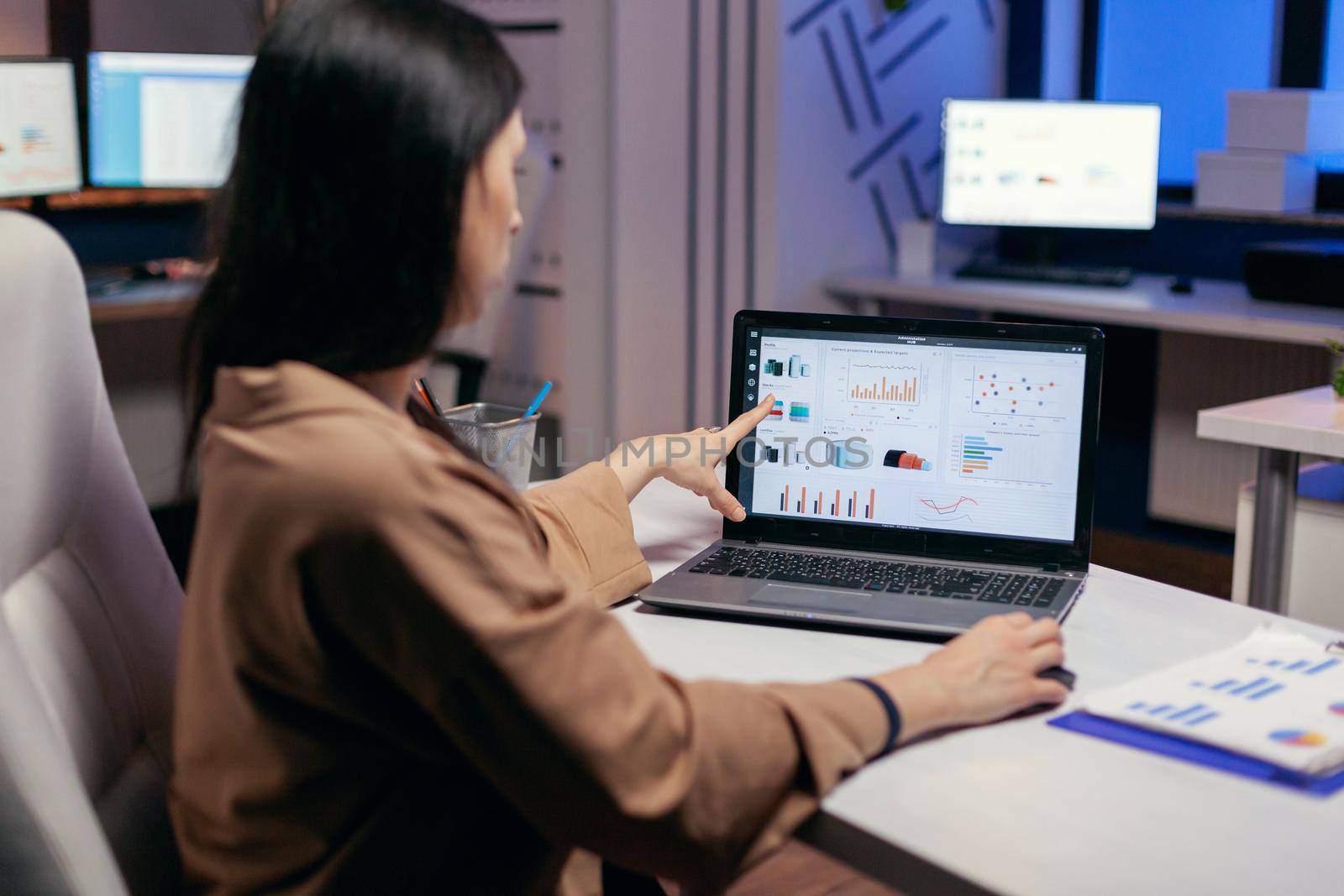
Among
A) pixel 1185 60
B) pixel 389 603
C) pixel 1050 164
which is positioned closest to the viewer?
pixel 389 603

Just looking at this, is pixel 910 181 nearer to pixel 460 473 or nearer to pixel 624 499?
pixel 624 499

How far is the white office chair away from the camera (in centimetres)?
81

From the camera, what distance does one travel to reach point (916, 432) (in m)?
1.39

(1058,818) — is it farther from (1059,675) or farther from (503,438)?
(503,438)

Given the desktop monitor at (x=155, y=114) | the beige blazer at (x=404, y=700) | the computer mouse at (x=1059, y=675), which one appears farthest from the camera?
the desktop monitor at (x=155, y=114)

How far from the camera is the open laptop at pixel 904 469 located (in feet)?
4.33

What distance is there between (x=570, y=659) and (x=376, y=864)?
195 millimetres

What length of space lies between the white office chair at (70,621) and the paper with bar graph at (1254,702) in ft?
2.33

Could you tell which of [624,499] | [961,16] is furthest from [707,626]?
[961,16]

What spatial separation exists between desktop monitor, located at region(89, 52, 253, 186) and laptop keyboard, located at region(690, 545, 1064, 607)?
272 centimetres

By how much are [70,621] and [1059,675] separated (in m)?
0.76

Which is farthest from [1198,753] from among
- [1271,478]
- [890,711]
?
[1271,478]

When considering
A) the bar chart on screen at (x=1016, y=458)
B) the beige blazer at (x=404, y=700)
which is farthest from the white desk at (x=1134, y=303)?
the beige blazer at (x=404, y=700)

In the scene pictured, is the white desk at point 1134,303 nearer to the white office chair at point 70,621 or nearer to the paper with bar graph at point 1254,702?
the paper with bar graph at point 1254,702
